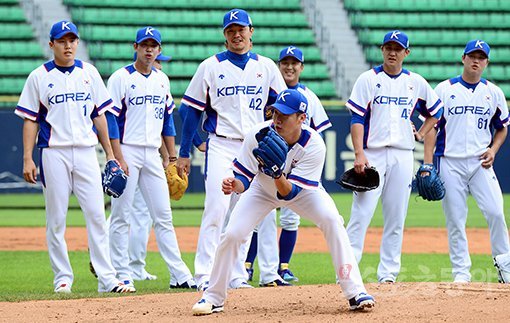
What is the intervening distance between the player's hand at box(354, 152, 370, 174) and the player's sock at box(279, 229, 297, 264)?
3.89 feet

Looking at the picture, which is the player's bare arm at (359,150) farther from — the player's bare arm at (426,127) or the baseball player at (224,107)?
the baseball player at (224,107)

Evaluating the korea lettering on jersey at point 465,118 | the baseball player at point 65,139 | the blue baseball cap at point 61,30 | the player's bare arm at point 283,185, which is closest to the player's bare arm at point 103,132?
the baseball player at point 65,139

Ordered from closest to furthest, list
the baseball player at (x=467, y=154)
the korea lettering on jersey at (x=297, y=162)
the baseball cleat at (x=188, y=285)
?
the korea lettering on jersey at (x=297, y=162) → the baseball cleat at (x=188, y=285) → the baseball player at (x=467, y=154)

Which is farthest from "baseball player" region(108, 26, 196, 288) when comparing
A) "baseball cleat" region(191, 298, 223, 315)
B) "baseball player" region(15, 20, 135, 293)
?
"baseball cleat" region(191, 298, 223, 315)

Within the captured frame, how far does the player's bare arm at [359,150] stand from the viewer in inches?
315

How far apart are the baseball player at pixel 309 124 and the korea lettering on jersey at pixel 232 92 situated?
2.34 feet

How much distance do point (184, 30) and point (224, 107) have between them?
51.1ft

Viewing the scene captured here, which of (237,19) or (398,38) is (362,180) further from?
(237,19)

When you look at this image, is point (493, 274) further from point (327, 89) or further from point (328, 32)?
point (328, 32)

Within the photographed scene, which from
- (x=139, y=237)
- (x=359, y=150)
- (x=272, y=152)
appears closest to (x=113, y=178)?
(x=139, y=237)

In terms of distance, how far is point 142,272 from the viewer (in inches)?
360

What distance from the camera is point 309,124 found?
27.6 ft

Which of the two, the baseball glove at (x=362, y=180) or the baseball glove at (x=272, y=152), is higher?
the baseball glove at (x=272, y=152)

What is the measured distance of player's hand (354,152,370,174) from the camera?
7996mm
